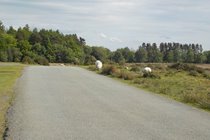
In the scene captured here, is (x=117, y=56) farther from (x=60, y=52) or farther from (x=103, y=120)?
(x=103, y=120)

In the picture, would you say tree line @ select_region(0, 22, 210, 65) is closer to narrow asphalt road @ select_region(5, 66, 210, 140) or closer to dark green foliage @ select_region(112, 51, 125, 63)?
dark green foliage @ select_region(112, 51, 125, 63)

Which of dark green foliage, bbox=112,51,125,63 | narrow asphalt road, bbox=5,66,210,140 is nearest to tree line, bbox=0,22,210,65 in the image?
dark green foliage, bbox=112,51,125,63

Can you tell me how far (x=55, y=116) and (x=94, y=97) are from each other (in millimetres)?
6201

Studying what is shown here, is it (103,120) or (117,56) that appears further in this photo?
(117,56)

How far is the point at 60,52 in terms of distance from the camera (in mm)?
123375

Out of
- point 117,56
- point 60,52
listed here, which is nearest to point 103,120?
point 60,52

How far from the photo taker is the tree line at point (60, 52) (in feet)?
366

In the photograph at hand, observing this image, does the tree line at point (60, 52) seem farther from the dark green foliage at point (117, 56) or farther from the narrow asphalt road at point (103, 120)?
the narrow asphalt road at point (103, 120)

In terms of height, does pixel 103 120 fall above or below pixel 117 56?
above

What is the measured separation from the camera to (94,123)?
1181cm

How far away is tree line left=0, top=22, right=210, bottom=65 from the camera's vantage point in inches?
4389

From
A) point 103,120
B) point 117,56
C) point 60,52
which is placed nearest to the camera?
point 103,120

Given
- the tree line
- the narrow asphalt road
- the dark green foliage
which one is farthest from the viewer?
the dark green foliage

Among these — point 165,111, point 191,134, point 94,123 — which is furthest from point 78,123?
point 165,111
